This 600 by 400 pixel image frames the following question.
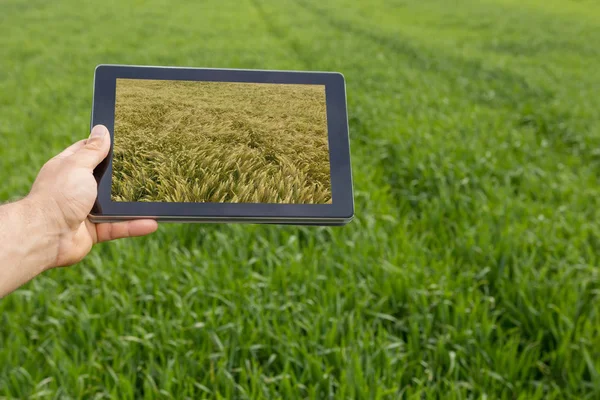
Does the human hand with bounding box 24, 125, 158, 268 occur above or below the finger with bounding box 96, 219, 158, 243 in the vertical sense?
above

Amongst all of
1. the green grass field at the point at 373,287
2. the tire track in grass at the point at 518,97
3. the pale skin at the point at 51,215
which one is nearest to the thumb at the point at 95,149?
the pale skin at the point at 51,215

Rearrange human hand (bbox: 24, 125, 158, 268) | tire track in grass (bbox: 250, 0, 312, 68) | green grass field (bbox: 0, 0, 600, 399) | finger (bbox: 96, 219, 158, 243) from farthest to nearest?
tire track in grass (bbox: 250, 0, 312, 68)
green grass field (bbox: 0, 0, 600, 399)
finger (bbox: 96, 219, 158, 243)
human hand (bbox: 24, 125, 158, 268)

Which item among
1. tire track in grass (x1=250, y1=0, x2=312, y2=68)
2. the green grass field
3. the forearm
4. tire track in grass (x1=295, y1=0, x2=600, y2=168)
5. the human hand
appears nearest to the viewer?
the forearm

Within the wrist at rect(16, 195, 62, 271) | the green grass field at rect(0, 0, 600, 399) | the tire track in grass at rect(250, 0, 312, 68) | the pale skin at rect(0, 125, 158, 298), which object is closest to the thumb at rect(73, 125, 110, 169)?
the pale skin at rect(0, 125, 158, 298)

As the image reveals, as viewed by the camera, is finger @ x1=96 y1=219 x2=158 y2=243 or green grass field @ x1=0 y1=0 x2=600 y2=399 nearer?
finger @ x1=96 y1=219 x2=158 y2=243

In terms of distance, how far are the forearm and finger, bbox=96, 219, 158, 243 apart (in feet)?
0.77

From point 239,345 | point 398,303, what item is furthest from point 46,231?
point 398,303

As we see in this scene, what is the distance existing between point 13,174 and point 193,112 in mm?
3868

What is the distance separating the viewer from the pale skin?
156 centimetres

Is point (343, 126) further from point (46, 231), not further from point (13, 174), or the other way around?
point (13, 174)

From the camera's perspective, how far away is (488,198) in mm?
4512

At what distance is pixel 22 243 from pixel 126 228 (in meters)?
0.36

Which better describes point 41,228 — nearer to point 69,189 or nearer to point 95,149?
point 69,189

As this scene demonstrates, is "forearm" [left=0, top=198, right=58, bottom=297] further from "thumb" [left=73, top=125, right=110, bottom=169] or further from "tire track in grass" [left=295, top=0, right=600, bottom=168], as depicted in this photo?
"tire track in grass" [left=295, top=0, right=600, bottom=168]
